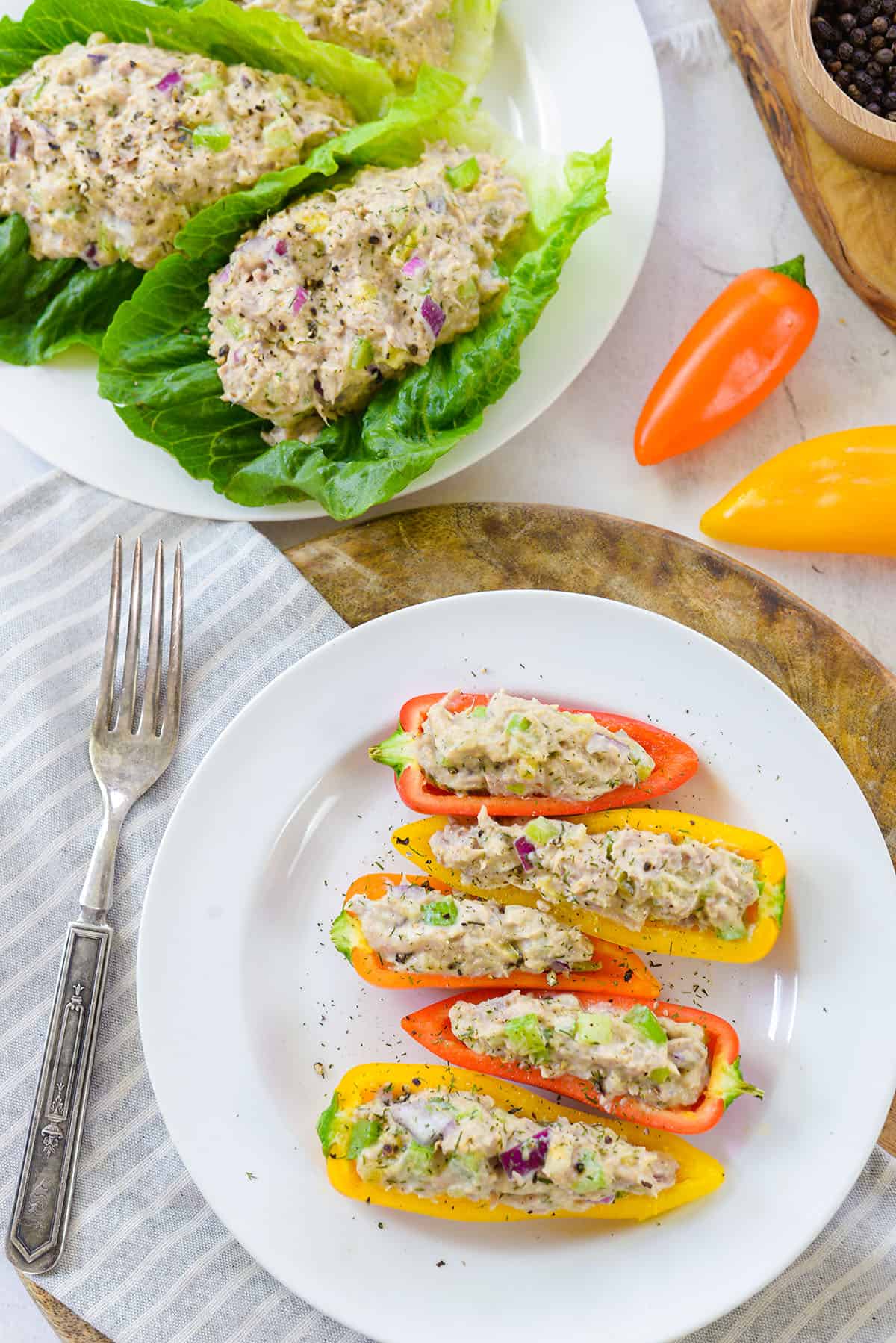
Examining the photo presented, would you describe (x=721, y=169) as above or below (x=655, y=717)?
above

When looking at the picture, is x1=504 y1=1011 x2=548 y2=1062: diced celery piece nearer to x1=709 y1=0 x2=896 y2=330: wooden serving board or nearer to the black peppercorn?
x1=709 y1=0 x2=896 y2=330: wooden serving board

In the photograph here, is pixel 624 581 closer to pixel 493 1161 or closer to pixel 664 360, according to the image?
pixel 664 360

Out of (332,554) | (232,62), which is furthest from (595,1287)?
(232,62)

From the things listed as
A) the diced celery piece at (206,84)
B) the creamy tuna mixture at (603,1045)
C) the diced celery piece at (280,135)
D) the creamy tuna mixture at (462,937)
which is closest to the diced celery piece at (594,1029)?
the creamy tuna mixture at (603,1045)

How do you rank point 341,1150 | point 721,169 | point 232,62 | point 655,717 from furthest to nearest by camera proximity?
point 721,169, point 232,62, point 655,717, point 341,1150

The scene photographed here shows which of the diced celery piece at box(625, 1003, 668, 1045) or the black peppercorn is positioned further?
the black peppercorn

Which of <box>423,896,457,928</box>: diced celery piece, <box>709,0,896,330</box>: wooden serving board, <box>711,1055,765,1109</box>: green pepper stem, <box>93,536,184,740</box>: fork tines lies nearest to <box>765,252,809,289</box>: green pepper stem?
<box>709,0,896,330</box>: wooden serving board

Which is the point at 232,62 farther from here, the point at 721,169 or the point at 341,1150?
the point at 341,1150
